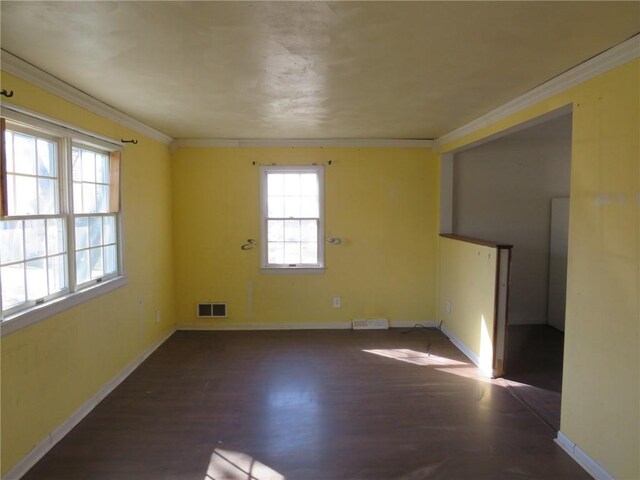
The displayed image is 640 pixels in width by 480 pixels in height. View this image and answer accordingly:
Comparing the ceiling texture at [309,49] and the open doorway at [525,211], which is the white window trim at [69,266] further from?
the open doorway at [525,211]

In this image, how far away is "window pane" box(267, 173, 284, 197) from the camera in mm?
5035

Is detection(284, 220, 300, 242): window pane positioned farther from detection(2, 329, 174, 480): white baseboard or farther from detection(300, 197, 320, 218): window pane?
detection(2, 329, 174, 480): white baseboard

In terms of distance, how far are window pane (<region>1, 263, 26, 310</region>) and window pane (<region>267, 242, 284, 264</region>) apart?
2.94 metres

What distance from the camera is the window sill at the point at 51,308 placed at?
221 centimetres

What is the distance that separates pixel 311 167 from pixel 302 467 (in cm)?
353

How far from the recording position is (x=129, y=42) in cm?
198

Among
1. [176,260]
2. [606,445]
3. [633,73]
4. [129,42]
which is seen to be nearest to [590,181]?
[633,73]

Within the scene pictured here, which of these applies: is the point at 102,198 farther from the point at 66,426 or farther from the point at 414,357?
the point at 414,357

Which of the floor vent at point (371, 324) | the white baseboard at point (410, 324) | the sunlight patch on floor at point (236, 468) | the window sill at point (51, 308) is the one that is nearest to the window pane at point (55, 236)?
the window sill at point (51, 308)

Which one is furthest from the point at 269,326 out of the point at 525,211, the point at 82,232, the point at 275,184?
the point at 525,211

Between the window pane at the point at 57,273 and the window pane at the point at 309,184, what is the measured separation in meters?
2.91

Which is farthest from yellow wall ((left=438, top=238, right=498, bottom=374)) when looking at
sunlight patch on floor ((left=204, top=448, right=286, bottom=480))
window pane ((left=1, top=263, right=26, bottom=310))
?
window pane ((left=1, top=263, right=26, bottom=310))

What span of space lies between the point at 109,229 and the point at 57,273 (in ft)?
2.70

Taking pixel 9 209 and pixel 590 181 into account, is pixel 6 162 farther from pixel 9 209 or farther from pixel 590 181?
pixel 590 181
